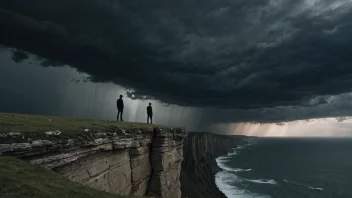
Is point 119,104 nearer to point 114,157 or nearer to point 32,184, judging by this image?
point 114,157

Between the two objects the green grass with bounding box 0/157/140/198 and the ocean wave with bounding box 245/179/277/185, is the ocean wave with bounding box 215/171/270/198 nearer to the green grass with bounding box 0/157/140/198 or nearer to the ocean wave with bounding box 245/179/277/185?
the ocean wave with bounding box 245/179/277/185

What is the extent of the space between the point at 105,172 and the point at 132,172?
416cm

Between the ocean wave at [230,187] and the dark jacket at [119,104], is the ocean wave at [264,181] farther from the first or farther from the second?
the dark jacket at [119,104]

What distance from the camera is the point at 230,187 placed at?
267 feet

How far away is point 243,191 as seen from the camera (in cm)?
7406

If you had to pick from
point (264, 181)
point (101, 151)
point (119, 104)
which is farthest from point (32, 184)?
point (264, 181)

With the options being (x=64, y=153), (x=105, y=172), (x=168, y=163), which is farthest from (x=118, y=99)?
(x=64, y=153)

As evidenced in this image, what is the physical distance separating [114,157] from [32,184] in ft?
29.0

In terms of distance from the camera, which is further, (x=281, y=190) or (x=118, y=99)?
(x=281, y=190)

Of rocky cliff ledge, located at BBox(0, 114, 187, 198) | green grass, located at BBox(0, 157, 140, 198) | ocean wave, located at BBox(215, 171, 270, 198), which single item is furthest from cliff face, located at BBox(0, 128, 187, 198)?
ocean wave, located at BBox(215, 171, 270, 198)

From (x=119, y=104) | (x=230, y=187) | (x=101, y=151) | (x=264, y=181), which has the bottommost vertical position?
(x=230, y=187)

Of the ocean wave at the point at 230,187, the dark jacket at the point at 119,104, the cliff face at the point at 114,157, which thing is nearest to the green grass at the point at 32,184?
the cliff face at the point at 114,157

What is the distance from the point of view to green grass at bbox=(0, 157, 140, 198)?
273 inches

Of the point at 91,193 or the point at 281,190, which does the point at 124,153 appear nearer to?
the point at 91,193
